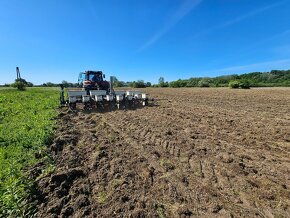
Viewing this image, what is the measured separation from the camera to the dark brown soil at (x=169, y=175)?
306 cm

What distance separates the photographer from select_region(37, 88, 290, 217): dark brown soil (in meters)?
3.06

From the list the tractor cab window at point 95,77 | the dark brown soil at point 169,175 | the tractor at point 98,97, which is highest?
the tractor cab window at point 95,77

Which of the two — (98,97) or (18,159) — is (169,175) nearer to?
(18,159)

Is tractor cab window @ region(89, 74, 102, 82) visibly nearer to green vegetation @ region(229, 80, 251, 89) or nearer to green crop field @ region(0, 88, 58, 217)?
green crop field @ region(0, 88, 58, 217)

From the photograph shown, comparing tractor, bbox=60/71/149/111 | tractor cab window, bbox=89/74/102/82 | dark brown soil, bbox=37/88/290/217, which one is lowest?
dark brown soil, bbox=37/88/290/217

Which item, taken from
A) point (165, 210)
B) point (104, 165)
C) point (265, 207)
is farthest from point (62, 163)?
point (265, 207)

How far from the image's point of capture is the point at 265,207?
9.90 ft

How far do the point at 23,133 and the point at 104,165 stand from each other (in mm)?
3460

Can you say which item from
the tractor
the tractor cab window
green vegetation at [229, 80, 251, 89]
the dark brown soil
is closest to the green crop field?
the dark brown soil

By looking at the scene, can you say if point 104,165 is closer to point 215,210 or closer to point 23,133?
point 215,210

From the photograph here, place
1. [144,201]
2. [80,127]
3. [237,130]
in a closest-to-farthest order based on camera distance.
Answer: [144,201]
[237,130]
[80,127]

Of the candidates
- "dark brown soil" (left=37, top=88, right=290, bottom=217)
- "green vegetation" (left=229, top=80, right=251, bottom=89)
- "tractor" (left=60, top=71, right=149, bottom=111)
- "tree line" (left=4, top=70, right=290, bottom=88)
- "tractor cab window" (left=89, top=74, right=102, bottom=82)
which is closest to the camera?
"dark brown soil" (left=37, top=88, right=290, bottom=217)

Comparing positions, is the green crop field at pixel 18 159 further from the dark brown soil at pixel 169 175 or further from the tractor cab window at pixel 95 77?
the tractor cab window at pixel 95 77

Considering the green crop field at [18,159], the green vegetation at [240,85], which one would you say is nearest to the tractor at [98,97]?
the green crop field at [18,159]
